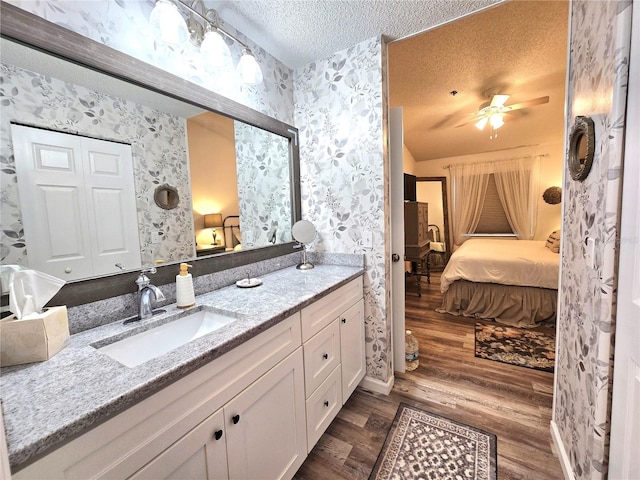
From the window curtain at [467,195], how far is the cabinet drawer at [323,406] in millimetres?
4617

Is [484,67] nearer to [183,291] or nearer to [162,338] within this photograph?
[183,291]

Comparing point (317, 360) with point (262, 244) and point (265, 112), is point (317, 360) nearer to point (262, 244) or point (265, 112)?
point (262, 244)

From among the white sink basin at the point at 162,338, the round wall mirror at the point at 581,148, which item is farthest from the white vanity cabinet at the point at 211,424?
the round wall mirror at the point at 581,148

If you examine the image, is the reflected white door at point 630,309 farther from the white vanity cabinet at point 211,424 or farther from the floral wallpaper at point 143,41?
the floral wallpaper at point 143,41

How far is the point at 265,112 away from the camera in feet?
5.79

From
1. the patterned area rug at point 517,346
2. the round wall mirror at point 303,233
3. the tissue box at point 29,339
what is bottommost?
the patterned area rug at point 517,346

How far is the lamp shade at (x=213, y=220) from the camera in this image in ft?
4.76

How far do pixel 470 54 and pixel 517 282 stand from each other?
2.29m

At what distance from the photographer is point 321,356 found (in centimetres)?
137

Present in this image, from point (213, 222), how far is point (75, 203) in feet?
1.94

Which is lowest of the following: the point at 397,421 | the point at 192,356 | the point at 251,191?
the point at 397,421

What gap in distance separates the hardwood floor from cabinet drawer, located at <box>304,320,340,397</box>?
40 cm

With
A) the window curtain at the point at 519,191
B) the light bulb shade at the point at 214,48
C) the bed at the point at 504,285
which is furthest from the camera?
the window curtain at the point at 519,191

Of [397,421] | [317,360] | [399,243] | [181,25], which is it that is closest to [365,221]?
[399,243]
